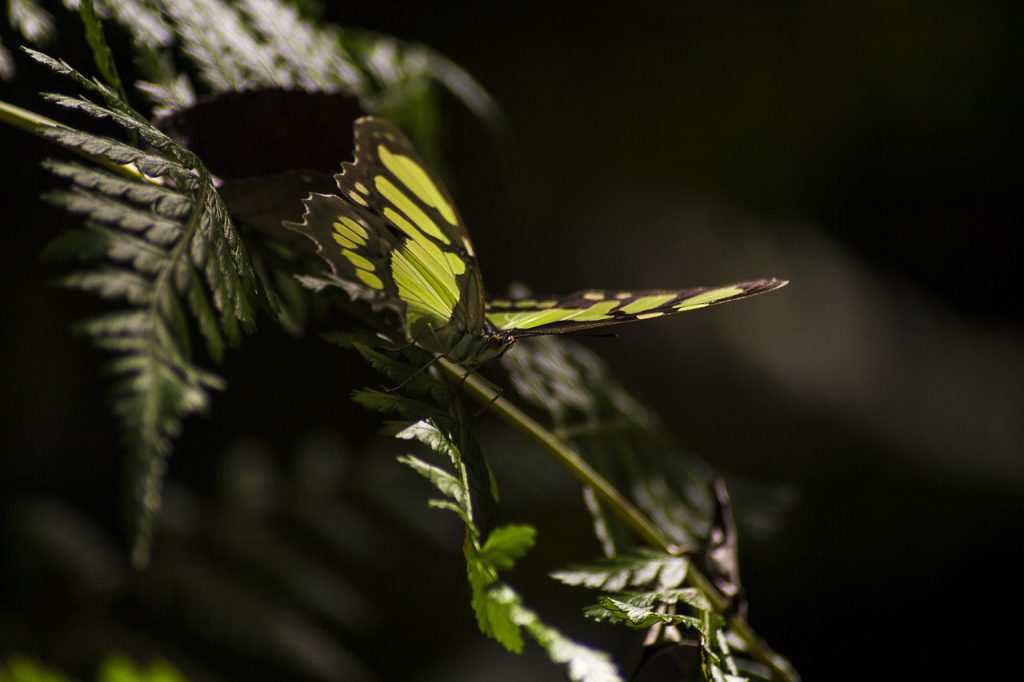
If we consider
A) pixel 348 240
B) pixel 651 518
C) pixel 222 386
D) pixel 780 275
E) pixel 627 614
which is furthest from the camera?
pixel 780 275

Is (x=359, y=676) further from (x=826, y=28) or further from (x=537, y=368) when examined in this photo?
(x=826, y=28)

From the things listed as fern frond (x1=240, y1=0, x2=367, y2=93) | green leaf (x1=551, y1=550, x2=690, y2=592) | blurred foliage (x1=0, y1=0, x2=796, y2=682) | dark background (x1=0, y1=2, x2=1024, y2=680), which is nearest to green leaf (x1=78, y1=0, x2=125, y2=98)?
blurred foliage (x1=0, y1=0, x2=796, y2=682)

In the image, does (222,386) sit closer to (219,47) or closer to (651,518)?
(219,47)

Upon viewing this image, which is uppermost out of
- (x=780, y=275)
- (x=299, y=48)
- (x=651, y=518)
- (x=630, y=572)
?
(x=299, y=48)

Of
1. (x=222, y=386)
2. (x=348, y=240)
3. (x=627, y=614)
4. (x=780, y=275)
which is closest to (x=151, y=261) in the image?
(x=222, y=386)

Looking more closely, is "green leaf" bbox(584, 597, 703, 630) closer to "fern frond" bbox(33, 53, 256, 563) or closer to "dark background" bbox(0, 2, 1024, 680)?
"fern frond" bbox(33, 53, 256, 563)

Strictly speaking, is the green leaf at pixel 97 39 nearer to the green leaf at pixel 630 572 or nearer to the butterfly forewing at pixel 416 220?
the butterfly forewing at pixel 416 220
